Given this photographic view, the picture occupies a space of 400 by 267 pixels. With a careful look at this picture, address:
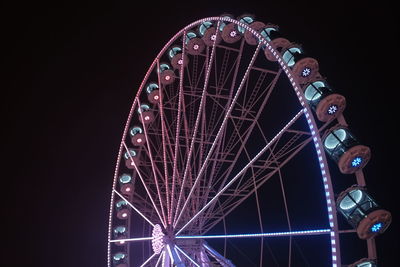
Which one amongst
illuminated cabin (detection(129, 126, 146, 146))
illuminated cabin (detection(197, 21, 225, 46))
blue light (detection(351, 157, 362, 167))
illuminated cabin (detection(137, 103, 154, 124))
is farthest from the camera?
illuminated cabin (detection(129, 126, 146, 146))

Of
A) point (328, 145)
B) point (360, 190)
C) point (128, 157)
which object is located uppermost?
point (128, 157)

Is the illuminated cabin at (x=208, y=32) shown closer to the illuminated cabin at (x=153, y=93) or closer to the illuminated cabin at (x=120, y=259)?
the illuminated cabin at (x=153, y=93)

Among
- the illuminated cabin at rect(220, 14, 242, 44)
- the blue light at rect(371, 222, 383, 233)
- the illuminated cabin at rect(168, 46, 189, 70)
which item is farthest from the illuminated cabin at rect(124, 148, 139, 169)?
the blue light at rect(371, 222, 383, 233)

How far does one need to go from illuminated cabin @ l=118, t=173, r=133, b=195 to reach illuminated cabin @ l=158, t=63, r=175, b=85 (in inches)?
130

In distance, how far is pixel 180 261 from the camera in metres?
10.6

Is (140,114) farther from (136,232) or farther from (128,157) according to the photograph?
(136,232)

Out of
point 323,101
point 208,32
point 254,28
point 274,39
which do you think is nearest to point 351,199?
point 323,101

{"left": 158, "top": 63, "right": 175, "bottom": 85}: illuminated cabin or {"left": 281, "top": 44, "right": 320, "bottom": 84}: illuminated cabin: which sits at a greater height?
{"left": 158, "top": 63, "right": 175, "bottom": 85}: illuminated cabin

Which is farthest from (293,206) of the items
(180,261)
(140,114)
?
(180,261)

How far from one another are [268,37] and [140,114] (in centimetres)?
627

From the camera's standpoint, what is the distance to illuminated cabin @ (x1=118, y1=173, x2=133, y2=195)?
1488cm

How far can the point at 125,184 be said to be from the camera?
14.9 metres

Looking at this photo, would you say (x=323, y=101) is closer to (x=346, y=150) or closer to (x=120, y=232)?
(x=346, y=150)

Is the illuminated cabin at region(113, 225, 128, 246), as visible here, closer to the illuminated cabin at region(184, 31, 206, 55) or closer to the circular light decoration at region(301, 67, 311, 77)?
the illuminated cabin at region(184, 31, 206, 55)
